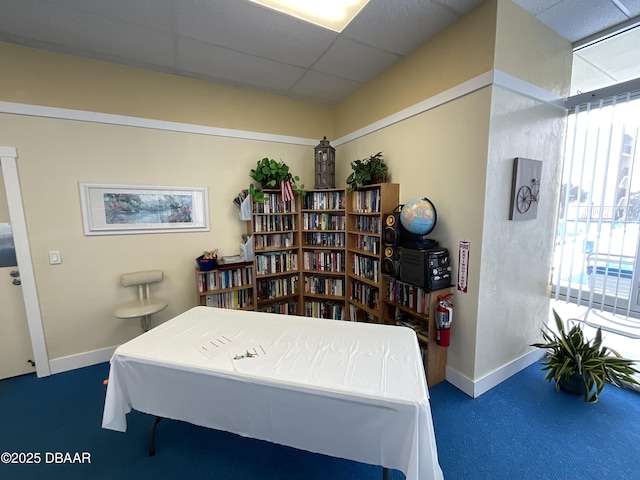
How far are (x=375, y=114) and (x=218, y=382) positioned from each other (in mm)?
2844

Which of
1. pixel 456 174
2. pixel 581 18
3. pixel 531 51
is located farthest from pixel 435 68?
pixel 581 18

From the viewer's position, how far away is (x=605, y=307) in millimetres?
2240

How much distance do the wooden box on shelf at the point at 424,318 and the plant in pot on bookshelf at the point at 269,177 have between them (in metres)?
1.60

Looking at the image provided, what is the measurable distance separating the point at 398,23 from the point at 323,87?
46.7 inches

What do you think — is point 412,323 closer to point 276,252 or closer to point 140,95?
point 276,252

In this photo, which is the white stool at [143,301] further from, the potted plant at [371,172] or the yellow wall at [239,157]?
the potted plant at [371,172]

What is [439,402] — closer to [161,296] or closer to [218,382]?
[218,382]

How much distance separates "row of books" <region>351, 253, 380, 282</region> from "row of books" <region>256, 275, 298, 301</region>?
791 millimetres

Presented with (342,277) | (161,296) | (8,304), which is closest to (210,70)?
(161,296)

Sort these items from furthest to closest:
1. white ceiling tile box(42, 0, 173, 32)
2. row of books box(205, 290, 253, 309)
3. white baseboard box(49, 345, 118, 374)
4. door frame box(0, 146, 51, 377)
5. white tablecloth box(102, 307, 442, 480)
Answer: row of books box(205, 290, 253, 309) → white baseboard box(49, 345, 118, 374) → door frame box(0, 146, 51, 377) → white ceiling tile box(42, 0, 173, 32) → white tablecloth box(102, 307, 442, 480)

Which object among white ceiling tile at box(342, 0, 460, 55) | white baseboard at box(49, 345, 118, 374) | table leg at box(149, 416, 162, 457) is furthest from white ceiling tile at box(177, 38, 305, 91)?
white baseboard at box(49, 345, 118, 374)

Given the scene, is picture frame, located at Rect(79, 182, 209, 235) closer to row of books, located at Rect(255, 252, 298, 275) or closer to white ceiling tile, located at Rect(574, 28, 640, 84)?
row of books, located at Rect(255, 252, 298, 275)

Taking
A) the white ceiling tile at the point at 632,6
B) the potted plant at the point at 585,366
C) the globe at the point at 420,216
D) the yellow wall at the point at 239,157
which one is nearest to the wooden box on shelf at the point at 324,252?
the yellow wall at the point at 239,157

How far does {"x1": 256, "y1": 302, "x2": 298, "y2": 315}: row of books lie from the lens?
3.26 metres
